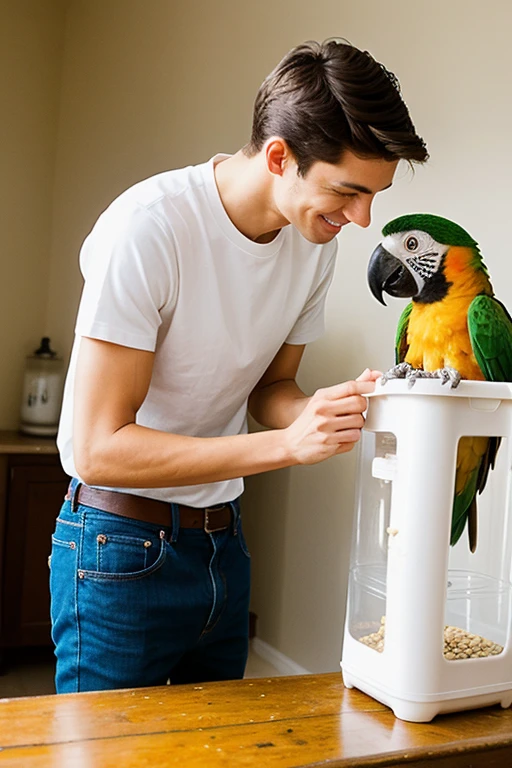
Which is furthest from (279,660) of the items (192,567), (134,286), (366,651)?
(134,286)

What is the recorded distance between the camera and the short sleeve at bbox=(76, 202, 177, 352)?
1.11 metres

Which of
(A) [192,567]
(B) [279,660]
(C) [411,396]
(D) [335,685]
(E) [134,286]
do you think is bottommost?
(B) [279,660]

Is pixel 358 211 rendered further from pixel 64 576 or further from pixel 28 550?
pixel 28 550

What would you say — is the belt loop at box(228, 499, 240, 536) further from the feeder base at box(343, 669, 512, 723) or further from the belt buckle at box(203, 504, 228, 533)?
the feeder base at box(343, 669, 512, 723)

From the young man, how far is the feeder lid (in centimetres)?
3

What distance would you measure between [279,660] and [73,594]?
47.9 inches

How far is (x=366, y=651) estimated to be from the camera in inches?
42.0

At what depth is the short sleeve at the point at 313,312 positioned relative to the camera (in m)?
1.40

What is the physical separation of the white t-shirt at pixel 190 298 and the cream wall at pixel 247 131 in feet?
1.82

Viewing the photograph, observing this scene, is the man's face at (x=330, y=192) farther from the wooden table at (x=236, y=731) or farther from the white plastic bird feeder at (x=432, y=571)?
→ the wooden table at (x=236, y=731)

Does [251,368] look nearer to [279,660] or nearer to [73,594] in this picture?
[73,594]

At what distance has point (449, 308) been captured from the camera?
48.9 inches

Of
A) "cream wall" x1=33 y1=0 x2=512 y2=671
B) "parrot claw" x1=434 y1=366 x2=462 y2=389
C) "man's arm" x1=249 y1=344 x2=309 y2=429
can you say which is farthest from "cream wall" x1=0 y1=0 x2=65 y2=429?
"parrot claw" x1=434 y1=366 x2=462 y2=389

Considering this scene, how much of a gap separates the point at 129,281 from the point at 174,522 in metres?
0.37
